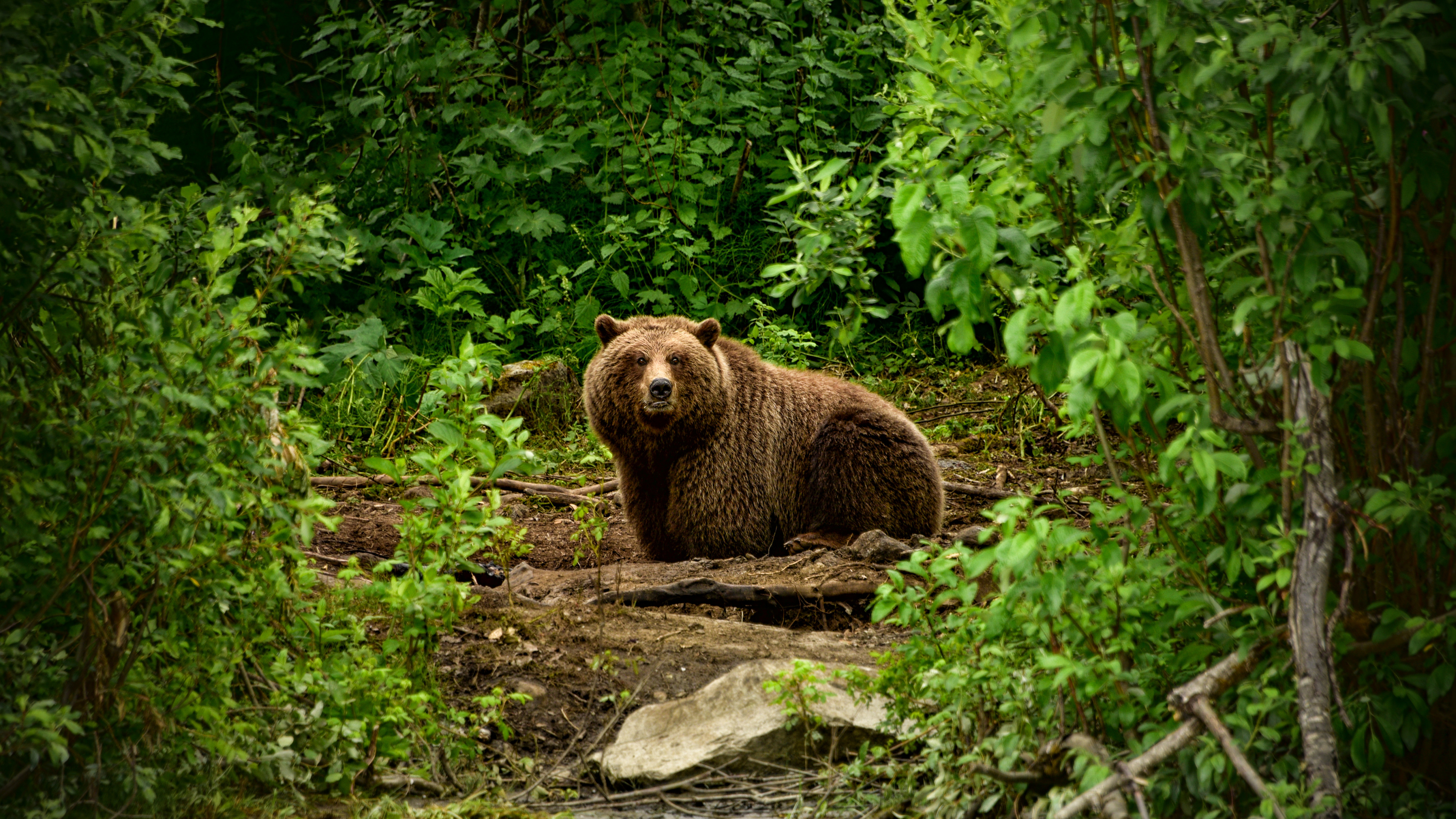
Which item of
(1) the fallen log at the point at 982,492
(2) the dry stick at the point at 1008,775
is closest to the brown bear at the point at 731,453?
(1) the fallen log at the point at 982,492

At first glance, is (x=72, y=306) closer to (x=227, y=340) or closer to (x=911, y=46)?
(x=227, y=340)

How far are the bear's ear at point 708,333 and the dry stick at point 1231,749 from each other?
13.5 feet

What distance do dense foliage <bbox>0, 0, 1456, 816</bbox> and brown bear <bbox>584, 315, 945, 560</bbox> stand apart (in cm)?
252

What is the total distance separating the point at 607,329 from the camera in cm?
634

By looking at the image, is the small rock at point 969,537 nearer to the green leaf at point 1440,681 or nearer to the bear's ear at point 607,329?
the bear's ear at point 607,329

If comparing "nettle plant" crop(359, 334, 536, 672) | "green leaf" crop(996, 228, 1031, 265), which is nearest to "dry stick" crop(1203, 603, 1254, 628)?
"green leaf" crop(996, 228, 1031, 265)

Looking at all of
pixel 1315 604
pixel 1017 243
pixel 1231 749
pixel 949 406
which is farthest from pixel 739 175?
pixel 1231 749

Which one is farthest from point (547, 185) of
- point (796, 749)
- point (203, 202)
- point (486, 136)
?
point (796, 749)

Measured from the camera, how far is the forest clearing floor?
3.71 metres

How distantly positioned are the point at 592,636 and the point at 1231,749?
253 centimetres

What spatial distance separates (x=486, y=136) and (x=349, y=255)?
5.55m

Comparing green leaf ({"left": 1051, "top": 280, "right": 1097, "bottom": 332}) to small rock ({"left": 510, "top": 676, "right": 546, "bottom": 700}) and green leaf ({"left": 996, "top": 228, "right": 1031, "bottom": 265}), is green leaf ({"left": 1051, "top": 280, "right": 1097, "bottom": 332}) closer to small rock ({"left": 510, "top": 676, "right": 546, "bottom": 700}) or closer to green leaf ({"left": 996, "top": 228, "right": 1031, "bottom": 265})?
green leaf ({"left": 996, "top": 228, "right": 1031, "bottom": 265})

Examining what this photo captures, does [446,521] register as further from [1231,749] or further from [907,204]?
[1231,749]

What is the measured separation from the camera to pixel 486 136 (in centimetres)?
856
